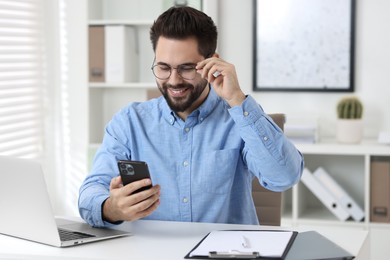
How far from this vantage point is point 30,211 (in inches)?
79.0

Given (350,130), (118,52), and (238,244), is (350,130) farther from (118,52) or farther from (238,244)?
(238,244)

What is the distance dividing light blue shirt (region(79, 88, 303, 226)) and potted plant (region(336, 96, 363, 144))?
1.59 m

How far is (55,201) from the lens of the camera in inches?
182

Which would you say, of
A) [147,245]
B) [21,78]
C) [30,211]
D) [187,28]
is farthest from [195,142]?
[21,78]

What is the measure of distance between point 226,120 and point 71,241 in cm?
68

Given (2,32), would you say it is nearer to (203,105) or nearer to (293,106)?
(293,106)

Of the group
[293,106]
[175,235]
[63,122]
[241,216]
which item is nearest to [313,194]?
[293,106]

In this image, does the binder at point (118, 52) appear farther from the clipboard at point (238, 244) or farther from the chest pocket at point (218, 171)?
the clipboard at point (238, 244)

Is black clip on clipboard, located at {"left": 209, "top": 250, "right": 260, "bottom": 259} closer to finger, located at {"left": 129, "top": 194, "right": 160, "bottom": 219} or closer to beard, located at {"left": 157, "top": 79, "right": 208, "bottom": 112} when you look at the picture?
finger, located at {"left": 129, "top": 194, "right": 160, "bottom": 219}

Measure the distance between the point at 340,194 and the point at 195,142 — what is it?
5.82ft

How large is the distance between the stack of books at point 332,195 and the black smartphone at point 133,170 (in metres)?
2.09

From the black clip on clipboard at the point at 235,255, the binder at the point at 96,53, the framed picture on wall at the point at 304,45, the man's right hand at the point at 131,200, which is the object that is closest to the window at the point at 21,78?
the binder at the point at 96,53

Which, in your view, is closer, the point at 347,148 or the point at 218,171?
the point at 218,171

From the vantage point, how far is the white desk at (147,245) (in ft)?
6.19
